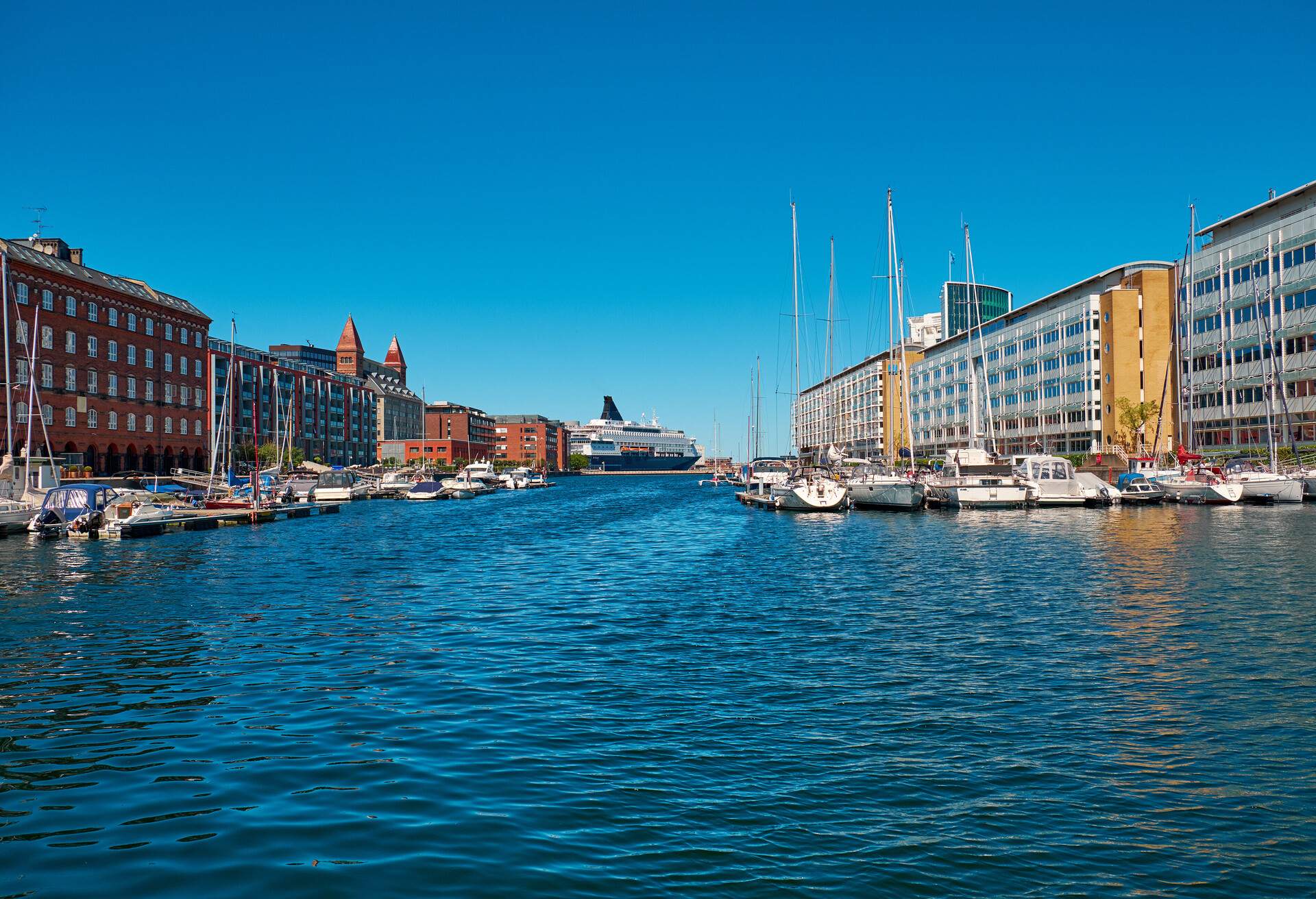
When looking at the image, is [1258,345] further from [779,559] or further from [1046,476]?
[779,559]

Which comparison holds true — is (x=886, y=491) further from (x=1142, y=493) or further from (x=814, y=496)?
(x=1142, y=493)

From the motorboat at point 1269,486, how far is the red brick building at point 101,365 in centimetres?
9245

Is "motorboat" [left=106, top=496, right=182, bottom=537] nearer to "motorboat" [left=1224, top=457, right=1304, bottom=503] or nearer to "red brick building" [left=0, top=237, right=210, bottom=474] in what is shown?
"red brick building" [left=0, top=237, right=210, bottom=474]

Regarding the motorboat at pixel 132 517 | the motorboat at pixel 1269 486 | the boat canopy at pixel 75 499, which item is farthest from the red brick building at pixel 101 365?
the motorboat at pixel 1269 486

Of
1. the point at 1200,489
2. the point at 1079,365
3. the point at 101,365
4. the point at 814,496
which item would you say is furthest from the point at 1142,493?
the point at 101,365

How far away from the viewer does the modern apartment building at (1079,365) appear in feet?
327

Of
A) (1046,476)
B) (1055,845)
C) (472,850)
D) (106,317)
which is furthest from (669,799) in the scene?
(106,317)

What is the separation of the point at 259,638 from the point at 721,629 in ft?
33.8

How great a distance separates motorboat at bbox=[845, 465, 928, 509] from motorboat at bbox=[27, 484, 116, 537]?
48.1 m

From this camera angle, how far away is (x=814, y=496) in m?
67.1

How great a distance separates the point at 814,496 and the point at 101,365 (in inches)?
2905

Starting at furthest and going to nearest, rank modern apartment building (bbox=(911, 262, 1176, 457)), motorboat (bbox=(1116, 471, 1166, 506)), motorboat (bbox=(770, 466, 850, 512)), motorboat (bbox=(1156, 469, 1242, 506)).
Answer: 1. modern apartment building (bbox=(911, 262, 1176, 457))
2. motorboat (bbox=(1116, 471, 1166, 506))
3. motorboat (bbox=(1156, 469, 1242, 506))
4. motorboat (bbox=(770, 466, 850, 512))

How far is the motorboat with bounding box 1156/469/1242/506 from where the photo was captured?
Result: 6738 centimetres

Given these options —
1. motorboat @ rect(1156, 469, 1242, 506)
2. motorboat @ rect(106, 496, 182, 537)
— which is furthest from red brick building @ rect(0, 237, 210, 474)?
motorboat @ rect(1156, 469, 1242, 506)
